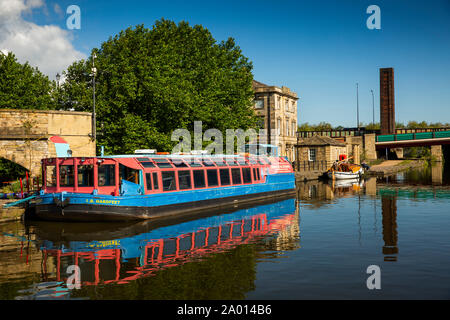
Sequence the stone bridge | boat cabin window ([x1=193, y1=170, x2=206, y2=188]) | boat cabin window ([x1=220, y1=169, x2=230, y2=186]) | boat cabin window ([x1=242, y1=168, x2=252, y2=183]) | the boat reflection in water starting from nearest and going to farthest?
the boat reflection in water
boat cabin window ([x1=193, y1=170, x2=206, y2=188])
the stone bridge
boat cabin window ([x1=220, y1=169, x2=230, y2=186])
boat cabin window ([x1=242, y1=168, x2=252, y2=183])

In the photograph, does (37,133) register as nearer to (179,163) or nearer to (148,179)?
(179,163)

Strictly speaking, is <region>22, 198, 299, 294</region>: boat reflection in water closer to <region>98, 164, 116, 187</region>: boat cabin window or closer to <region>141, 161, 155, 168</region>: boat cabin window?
<region>98, 164, 116, 187</region>: boat cabin window

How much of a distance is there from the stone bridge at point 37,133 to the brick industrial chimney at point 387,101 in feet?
225

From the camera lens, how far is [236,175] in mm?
28812

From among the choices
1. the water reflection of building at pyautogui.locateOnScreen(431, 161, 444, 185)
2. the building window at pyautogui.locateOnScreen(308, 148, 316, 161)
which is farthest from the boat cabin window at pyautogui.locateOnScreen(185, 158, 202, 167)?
the building window at pyautogui.locateOnScreen(308, 148, 316, 161)

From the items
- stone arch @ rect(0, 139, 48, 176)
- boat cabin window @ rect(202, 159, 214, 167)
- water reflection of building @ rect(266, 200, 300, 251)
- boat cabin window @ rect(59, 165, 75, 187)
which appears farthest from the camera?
boat cabin window @ rect(202, 159, 214, 167)

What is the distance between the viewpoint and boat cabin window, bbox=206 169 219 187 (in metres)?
26.2

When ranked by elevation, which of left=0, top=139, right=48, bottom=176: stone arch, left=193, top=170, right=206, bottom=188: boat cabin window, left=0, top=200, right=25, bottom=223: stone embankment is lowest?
left=0, top=200, right=25, bottom=223: stone embankment

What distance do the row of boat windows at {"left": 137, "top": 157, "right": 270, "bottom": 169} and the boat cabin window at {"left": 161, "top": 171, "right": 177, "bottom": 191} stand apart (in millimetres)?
389

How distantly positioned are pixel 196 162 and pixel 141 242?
985 cm

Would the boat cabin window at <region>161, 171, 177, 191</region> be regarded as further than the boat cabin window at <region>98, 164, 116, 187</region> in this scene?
Yes

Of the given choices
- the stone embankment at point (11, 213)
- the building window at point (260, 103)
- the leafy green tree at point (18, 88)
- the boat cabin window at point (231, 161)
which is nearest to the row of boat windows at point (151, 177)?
the boat cabin window at point (231, 161)

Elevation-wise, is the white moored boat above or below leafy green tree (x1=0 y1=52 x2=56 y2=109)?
below

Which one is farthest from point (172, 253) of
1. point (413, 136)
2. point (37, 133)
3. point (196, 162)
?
point (413, 136)
